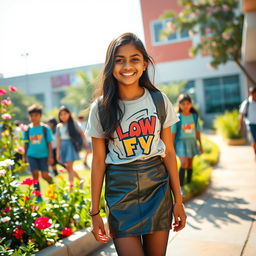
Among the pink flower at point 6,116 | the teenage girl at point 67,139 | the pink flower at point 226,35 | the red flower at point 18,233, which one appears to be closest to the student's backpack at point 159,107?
the red flower at point 18,233

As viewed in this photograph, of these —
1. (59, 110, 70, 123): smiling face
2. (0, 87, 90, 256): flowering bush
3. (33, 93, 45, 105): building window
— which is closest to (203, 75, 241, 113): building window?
(33, 93, 45, 105): building window

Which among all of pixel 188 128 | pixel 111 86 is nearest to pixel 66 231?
pixel 111 86

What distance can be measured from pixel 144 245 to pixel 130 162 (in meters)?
0.55

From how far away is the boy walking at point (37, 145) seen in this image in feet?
19.4

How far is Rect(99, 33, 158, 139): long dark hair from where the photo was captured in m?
2.01

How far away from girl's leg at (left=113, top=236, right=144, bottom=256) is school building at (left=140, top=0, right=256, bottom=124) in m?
18.8

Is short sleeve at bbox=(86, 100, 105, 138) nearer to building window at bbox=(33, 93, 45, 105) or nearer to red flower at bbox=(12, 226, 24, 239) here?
red flower at bbox=(12, 226, 24, 239)

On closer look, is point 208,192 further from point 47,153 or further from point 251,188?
point 47,153

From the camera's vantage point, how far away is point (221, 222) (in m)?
4.19

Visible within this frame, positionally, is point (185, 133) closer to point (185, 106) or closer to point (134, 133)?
point (185, 106)


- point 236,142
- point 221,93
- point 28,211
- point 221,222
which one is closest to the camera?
point 28,211

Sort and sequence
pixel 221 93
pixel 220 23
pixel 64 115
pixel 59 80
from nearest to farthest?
pixel 64 115 → pixel 220 23 → pixel 221 93 → pixel 59 80

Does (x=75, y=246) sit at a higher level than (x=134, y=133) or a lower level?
lower

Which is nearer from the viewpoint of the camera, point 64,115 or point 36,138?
point 36,138
